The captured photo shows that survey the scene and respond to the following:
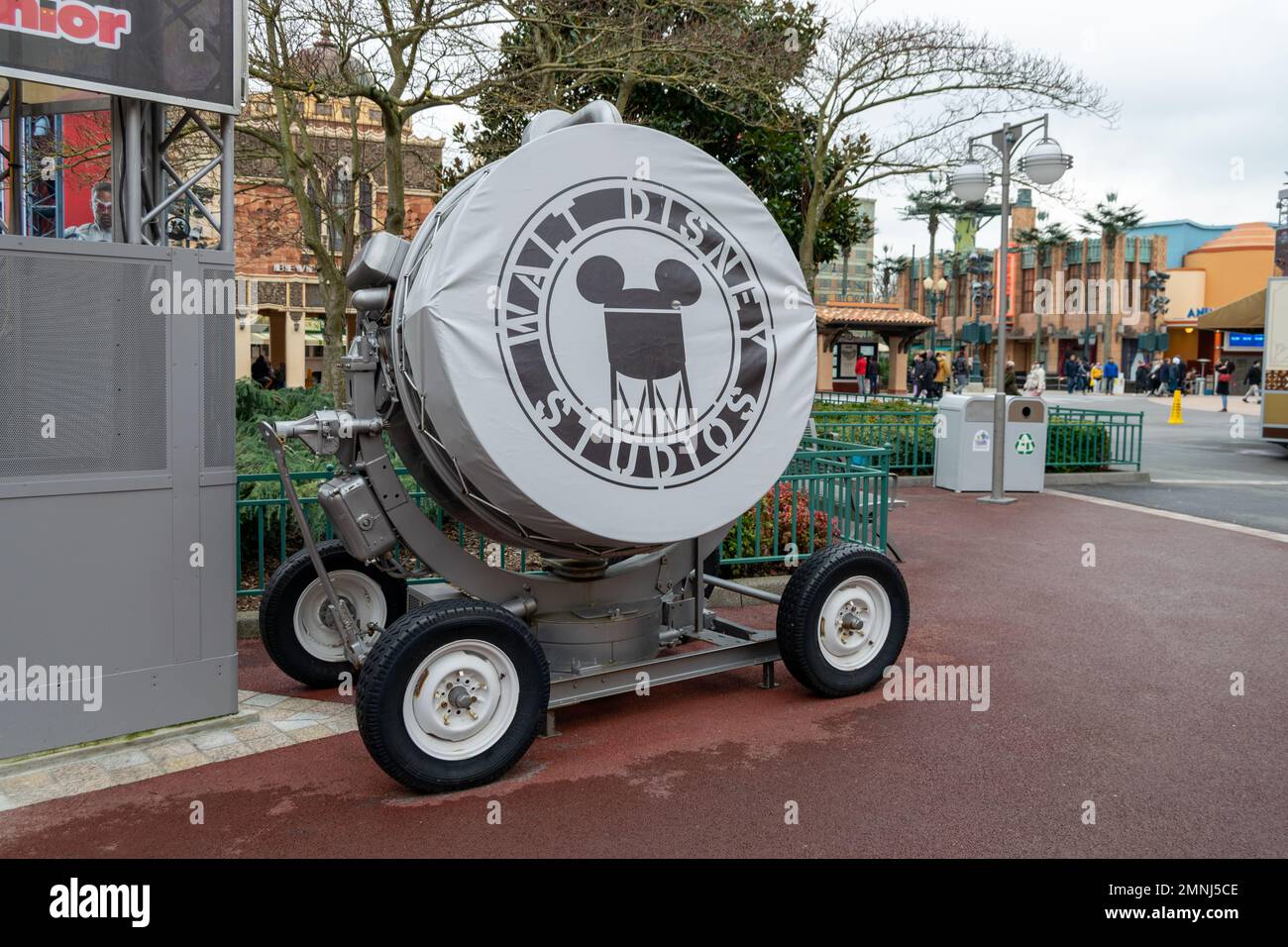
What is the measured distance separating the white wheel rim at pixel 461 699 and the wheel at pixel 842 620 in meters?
1.61

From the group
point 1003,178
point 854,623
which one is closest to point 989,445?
point 1003,178

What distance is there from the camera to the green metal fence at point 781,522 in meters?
8.09

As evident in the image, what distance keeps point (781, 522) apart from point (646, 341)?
13.5ft

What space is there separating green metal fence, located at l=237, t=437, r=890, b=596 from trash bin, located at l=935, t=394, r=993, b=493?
16.5 feet

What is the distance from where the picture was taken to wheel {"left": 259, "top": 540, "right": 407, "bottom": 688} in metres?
5.72

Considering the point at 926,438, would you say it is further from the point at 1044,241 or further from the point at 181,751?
the point at 1044,241

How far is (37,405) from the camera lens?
4.77 m

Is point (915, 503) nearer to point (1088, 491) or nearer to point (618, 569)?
point (1088, 491)

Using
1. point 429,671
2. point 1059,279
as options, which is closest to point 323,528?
point 429,671

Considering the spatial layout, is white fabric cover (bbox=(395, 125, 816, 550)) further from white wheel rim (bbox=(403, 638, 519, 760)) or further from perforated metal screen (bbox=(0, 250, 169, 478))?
perforated metal screen (bbox=(0, 250, 169, 478))

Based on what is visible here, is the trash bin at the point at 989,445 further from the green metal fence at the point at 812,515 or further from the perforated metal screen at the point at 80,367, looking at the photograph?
the perforated metal screen at the point at 80,367

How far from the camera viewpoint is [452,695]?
177 inches

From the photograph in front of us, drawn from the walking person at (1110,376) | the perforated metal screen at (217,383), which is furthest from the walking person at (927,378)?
the perforated metal screen at (217,383)

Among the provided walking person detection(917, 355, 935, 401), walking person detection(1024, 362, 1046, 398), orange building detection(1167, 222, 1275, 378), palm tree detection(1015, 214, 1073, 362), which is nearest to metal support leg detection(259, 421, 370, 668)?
walking person detection(1024, 362, 1046, 398)
